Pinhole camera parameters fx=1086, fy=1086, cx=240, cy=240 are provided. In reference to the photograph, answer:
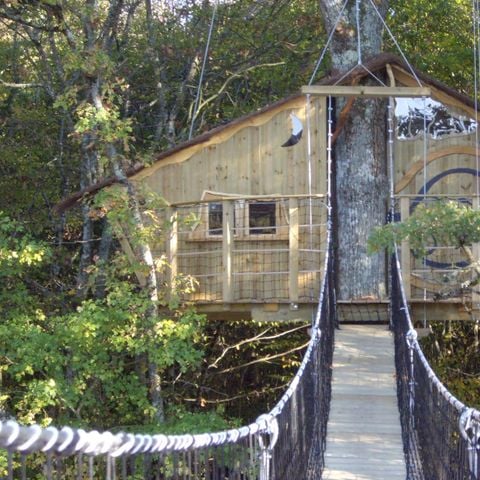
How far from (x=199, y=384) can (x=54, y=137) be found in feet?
13.2

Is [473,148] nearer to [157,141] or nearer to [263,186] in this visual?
[263,186]

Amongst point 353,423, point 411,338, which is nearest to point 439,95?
point 411,338

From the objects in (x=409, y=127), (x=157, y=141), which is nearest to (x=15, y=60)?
(x=157, y=141)

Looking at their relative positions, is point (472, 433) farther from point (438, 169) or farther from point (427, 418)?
point (438, 169)

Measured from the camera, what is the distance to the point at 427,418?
24.5ft

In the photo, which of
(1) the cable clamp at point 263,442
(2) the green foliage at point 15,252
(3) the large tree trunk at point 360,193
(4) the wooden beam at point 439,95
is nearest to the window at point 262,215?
(3) the large tree trunk at point 360,193

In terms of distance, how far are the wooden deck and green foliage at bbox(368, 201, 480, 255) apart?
4.25ft

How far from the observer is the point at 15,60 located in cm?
1563

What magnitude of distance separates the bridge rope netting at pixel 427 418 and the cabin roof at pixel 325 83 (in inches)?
86.6

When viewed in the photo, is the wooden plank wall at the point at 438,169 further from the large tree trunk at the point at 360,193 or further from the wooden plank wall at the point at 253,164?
the wooden plank wall at the point at 253,164

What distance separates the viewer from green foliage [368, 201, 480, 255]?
8016 mm

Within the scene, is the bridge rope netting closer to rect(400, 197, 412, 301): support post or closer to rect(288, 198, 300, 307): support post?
rect(400, 197, 412, 301): support post

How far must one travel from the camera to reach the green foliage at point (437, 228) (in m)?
8.02

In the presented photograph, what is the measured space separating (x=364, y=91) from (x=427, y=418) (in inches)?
169
